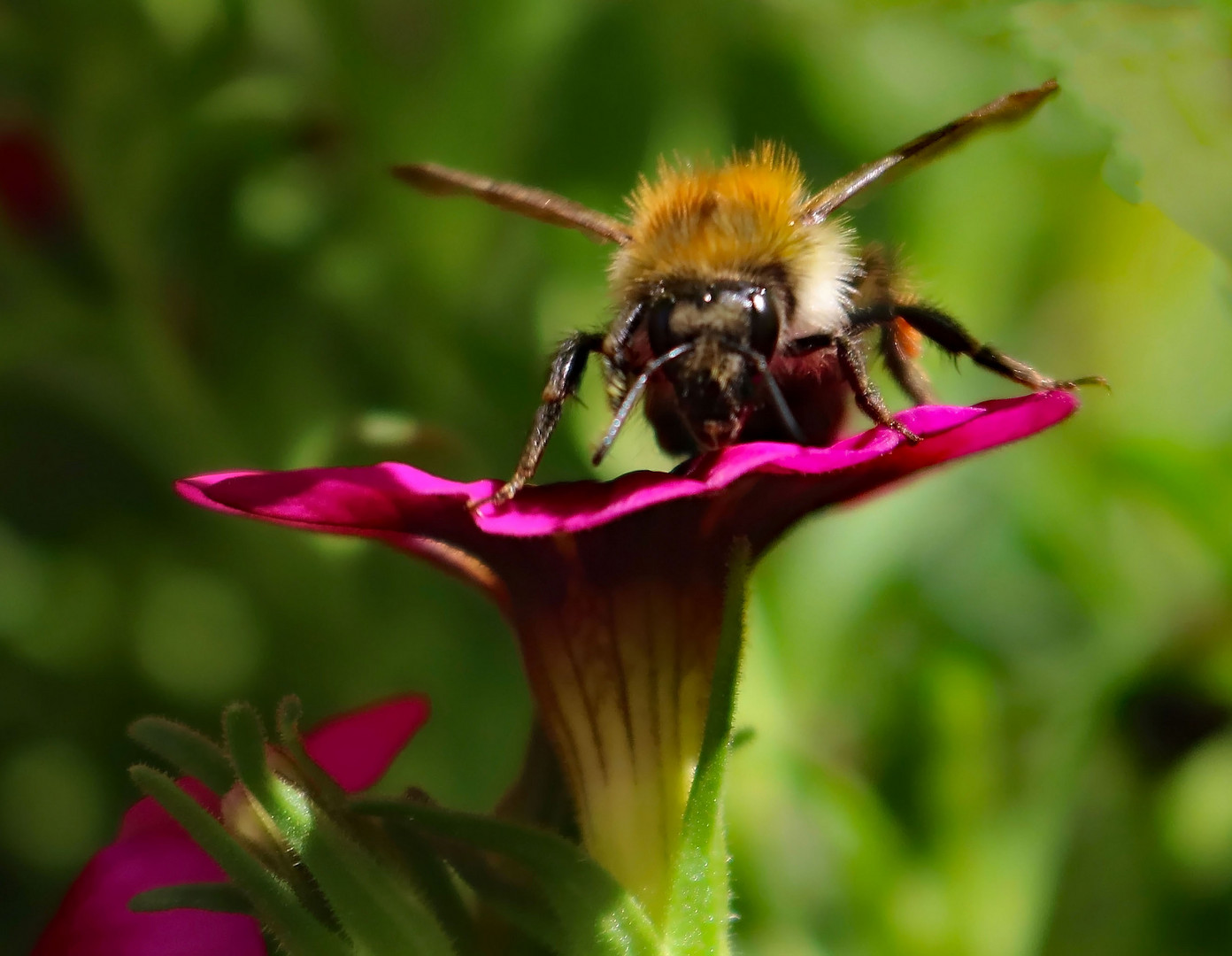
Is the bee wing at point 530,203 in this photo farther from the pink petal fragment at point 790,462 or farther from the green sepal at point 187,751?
the green sepal at point 187,751

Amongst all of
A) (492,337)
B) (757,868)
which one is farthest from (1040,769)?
(492,337)

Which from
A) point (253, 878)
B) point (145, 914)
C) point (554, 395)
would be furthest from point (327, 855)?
point (554, 395)

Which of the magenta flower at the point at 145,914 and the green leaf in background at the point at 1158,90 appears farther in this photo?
the magenta flower at the point at 145,914

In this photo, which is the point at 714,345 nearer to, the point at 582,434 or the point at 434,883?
the point at 434,883

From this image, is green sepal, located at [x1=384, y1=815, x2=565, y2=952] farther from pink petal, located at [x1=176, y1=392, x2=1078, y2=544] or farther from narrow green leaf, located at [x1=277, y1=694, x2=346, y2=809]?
pink petal, located at [x1=176, y1=392, x2=1078, y2=544]

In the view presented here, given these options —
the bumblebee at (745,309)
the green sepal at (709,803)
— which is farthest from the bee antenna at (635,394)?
the green sepal at (709,803)

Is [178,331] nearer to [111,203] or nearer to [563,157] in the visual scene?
[111,203]

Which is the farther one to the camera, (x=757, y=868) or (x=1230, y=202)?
(x=757, y=868)
